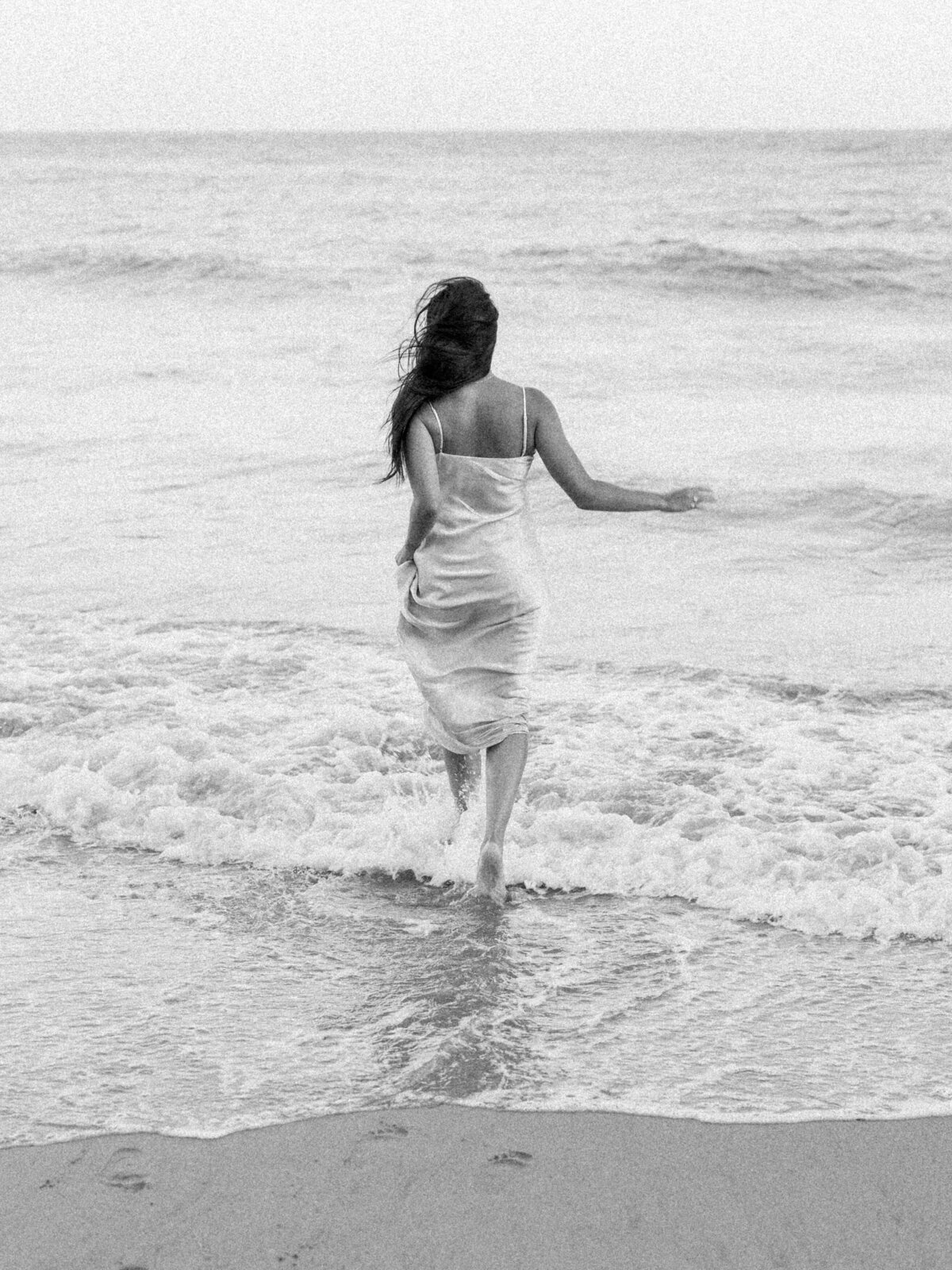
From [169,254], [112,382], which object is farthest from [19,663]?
[169,254]

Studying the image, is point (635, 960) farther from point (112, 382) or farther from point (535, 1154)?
point (112, 382)

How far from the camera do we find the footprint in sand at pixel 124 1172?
2.53 meters

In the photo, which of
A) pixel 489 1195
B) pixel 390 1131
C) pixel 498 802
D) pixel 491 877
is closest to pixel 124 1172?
pixel 390 1131

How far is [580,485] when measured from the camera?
387 centimetres

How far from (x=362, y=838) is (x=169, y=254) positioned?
74.9 feet

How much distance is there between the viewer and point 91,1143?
266 cm

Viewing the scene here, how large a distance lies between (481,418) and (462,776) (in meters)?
1.19

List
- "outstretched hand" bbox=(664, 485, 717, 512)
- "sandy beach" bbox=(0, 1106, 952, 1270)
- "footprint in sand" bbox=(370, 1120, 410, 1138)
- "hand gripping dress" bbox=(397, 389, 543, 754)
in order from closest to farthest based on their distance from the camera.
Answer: "sandy beach" bbox=(0, 1106, 952, 1270), "footprint in sand" bbox=(370, 1120, 410, 1138), "outstretched hand" bbox=(664, 485, 717, 512), "hand gripping dress" bbox=(397, 389, 543, 754)

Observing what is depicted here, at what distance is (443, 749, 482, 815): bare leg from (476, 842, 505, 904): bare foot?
451mm

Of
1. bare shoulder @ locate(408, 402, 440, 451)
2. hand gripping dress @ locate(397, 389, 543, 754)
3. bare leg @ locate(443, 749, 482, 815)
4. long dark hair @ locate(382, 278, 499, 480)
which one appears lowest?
bare leg @ locate(443, 749, 482, 815)

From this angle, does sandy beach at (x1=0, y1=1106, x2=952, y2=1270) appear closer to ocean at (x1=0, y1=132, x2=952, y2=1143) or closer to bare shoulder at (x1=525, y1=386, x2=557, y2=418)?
ocean at (x1=0, y1=132, x2=952, y2=1143)

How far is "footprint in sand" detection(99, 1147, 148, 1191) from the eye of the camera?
8.30 feet

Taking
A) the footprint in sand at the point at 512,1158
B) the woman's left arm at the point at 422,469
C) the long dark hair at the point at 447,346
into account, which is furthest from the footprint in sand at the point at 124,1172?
the long dark hair at the point at 447,346

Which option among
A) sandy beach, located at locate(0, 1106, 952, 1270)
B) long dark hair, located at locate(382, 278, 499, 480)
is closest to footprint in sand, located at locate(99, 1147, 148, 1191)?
sandy beach, located at locate(0, 1106, 952, 1270)
